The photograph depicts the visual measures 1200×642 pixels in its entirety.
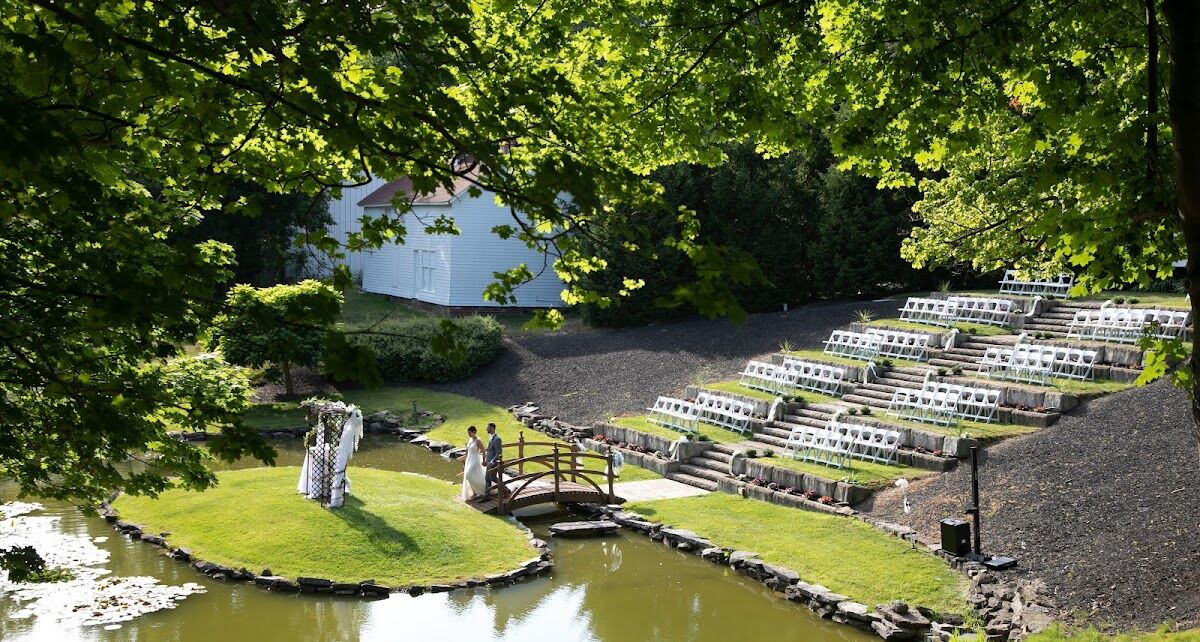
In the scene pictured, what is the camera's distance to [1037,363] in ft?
75.9

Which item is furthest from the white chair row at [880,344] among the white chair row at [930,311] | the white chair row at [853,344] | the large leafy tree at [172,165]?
the large leafy tree at [172,165]

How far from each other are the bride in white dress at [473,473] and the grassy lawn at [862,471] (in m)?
5.51

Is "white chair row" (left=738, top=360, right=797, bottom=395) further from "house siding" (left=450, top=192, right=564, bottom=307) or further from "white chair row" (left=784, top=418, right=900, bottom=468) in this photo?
"house siding" (left=450, top=192, right=564, bottom=307)

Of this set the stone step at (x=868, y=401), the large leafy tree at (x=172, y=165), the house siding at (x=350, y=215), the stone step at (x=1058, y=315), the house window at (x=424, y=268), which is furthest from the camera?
the house siding at (x=350, y=215)

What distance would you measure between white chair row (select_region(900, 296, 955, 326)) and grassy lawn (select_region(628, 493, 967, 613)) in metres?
10.9

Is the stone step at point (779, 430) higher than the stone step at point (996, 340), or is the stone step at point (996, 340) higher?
the stone step at point (996, 340)

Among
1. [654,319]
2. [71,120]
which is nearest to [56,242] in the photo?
[71,120]

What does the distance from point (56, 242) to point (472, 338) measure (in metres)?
24.7

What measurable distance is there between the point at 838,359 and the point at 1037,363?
5223 mm

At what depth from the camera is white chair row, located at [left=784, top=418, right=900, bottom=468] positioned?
20688 millimetres

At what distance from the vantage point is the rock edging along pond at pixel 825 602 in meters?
13.6

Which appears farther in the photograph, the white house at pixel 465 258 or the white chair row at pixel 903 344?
the white house at pixel 465 258

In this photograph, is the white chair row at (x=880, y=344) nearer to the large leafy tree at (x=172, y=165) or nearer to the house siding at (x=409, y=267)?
the house siding at (x=409, y=267)

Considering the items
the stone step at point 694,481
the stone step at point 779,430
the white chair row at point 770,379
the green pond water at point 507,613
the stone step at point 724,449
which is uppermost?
the white chair row at point 770,379
